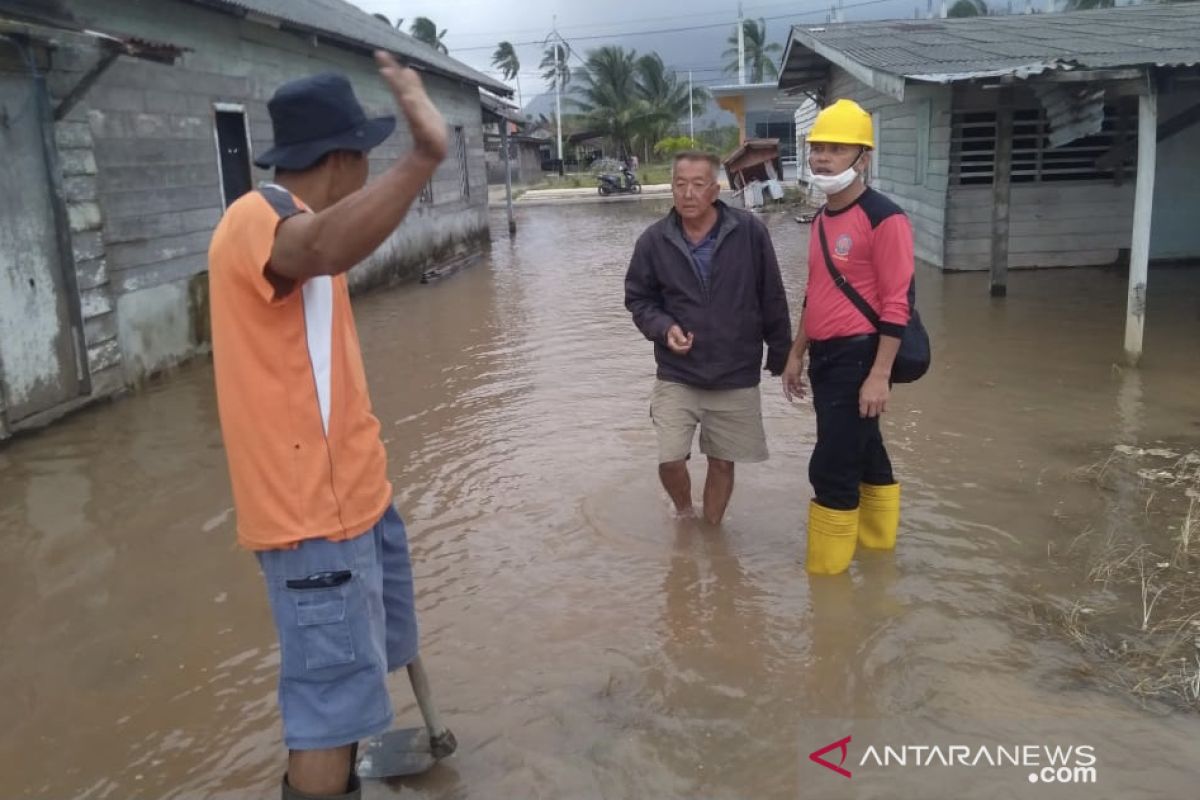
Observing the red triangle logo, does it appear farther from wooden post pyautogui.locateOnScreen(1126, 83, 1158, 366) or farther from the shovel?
wooden post pyautogui.locateOnScreen(1126, 83, 1158, 366)

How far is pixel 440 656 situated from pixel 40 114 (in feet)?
17.2

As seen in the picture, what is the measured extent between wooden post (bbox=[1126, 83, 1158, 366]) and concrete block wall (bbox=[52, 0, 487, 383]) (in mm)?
7758

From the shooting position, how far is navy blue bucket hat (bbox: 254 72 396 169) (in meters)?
2.08

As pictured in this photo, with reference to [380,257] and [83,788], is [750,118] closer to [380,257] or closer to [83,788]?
[380,257]

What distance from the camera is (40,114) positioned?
21.8ft

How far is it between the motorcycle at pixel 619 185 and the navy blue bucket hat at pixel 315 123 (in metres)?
31.5

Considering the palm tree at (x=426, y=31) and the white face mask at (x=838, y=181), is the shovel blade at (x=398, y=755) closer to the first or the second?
the white face mask at (x=838, y=181)

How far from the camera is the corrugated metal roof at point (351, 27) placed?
388 inches

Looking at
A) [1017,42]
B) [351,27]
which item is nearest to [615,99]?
[351,27]

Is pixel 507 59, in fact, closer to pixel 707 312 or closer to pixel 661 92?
pixel 661 92

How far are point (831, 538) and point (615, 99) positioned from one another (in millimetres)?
45607

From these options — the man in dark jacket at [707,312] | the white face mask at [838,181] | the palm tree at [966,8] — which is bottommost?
the man in dark jacket at [707,312]

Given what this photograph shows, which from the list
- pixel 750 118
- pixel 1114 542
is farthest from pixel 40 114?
pixel 750 118

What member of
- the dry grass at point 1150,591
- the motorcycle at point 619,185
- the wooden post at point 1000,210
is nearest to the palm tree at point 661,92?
the motorcycle at point 619,185
